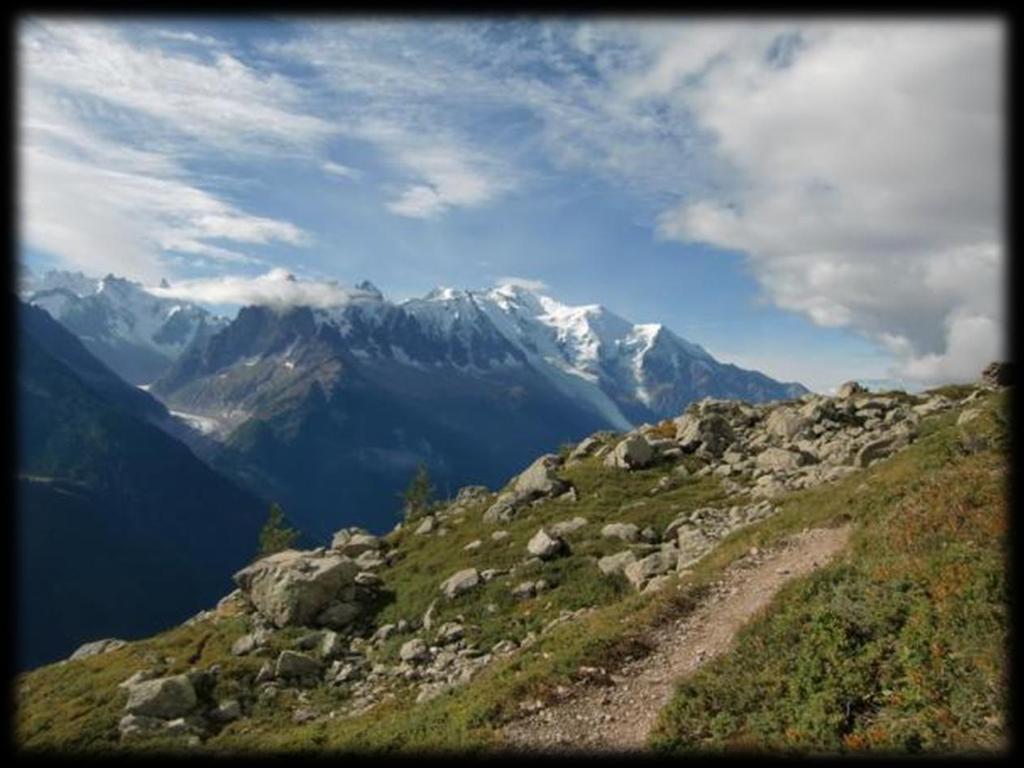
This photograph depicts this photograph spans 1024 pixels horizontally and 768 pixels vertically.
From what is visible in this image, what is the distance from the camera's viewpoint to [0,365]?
18.1 feet

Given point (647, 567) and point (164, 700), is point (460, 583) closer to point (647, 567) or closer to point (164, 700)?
point (647, 567)

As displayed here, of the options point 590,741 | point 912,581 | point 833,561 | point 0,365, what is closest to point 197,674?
point 590,741

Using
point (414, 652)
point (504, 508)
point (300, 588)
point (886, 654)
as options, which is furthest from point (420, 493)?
point (886, 654)

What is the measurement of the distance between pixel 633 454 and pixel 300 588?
1056 inches

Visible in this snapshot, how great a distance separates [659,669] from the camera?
22703 millimetres

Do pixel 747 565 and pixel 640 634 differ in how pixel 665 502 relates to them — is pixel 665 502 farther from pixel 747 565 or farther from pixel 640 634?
pixel 640 634

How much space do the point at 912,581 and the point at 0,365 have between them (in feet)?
63.4

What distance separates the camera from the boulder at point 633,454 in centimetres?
5953

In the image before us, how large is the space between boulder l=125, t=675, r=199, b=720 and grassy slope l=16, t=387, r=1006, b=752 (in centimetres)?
123

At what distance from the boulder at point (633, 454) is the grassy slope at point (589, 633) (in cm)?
324

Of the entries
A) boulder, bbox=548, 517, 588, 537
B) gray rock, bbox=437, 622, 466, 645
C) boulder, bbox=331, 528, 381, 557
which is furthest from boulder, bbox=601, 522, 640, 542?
boulder, bbox=331, 528, 381, 557

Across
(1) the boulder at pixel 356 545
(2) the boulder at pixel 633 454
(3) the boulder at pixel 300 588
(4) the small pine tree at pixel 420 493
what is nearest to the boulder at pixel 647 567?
(3) the boulder at pixel 300 588

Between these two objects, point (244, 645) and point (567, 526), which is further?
point (567, 526)

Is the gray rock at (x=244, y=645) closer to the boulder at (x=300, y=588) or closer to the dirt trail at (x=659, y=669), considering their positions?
the boulder at (x=300, y=588)
